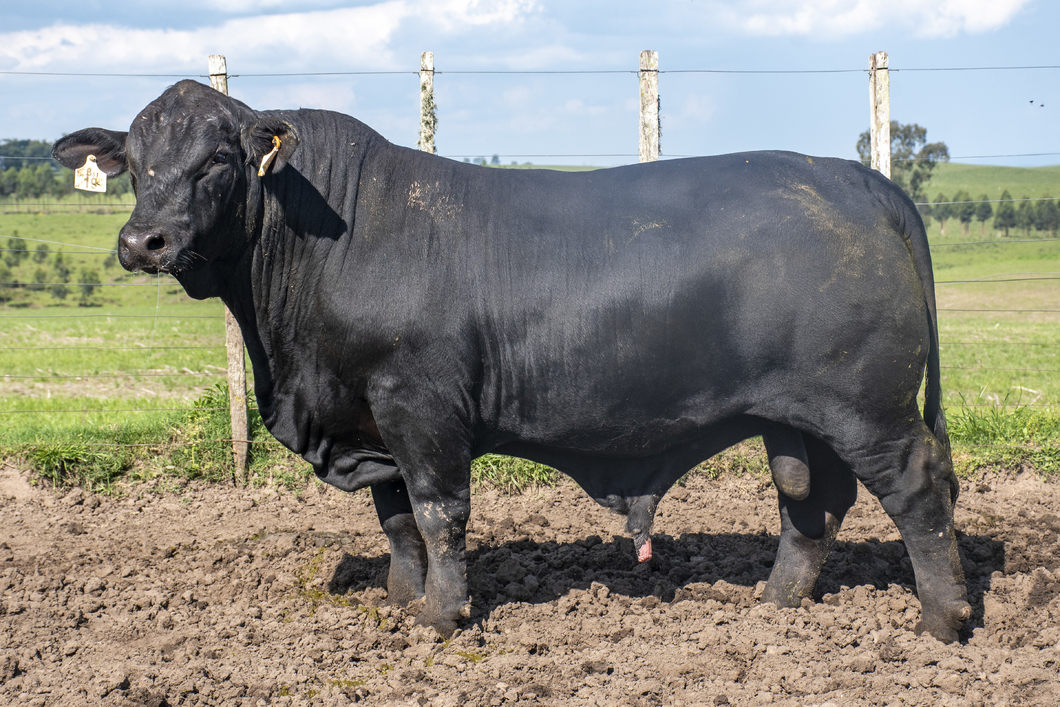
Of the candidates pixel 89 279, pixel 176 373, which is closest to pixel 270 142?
pixel 176 373

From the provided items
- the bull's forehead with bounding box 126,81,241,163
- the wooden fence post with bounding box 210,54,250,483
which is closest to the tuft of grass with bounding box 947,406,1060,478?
the wooden fence post with bounding box 210,54,250,483

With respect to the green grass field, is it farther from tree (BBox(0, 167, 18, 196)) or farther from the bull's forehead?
tree (BBox(0, 167, 18, 196))

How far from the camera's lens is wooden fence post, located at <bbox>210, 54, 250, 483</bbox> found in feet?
20.4

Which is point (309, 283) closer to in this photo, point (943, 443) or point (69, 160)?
point (69, 160)

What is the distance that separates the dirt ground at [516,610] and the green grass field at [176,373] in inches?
14.6

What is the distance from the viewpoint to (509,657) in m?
3.78

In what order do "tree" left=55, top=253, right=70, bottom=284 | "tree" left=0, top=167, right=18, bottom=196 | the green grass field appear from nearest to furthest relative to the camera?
the green grass field → "tree" left=55, top=253, right=70, bottom=284 → "tree" left=0, top=167, right=18, bottom=196

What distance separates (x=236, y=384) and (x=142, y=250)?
3080mm

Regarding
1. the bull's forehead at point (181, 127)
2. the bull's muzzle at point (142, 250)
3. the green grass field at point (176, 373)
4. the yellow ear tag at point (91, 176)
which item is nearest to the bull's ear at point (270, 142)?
the bull's forehead at point (181, 127)

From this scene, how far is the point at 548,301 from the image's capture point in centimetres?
378

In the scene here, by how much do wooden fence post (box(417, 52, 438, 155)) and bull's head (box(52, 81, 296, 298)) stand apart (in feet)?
9.52

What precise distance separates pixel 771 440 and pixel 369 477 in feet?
6.34

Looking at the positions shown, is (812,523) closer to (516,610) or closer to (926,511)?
(926,511)

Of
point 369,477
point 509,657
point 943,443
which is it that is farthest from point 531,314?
point 943,443
